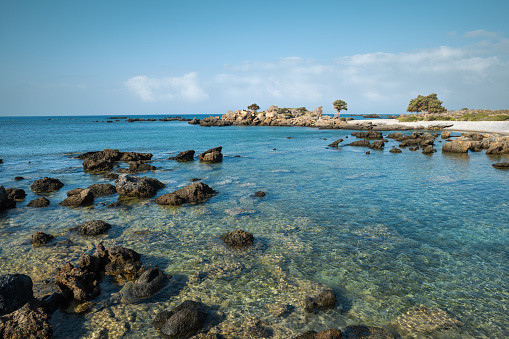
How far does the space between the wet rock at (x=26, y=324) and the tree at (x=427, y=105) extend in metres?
149

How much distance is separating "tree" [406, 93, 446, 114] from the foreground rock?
446ft

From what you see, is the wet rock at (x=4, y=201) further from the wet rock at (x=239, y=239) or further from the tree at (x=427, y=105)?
the tree at (x=427, y=105)

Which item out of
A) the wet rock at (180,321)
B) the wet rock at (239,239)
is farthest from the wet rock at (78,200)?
the wet rock at (180,321)

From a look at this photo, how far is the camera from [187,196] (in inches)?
849

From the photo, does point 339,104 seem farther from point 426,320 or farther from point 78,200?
point 426,320

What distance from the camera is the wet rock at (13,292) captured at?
8822 mm

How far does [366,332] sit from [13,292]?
1107cm

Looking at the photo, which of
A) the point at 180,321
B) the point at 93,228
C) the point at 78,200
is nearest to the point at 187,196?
the point at 93,228

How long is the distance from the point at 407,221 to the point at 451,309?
8185mm

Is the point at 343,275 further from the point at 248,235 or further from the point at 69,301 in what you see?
the point at 69,301

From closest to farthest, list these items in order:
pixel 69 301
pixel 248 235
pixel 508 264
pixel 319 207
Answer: pixel 69 301 < pixel 508 264 < pixel 248 235 < pixel 319 207

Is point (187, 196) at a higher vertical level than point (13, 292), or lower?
higher

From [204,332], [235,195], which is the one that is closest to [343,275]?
[204,332]

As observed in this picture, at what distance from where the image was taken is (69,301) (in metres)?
9.73
